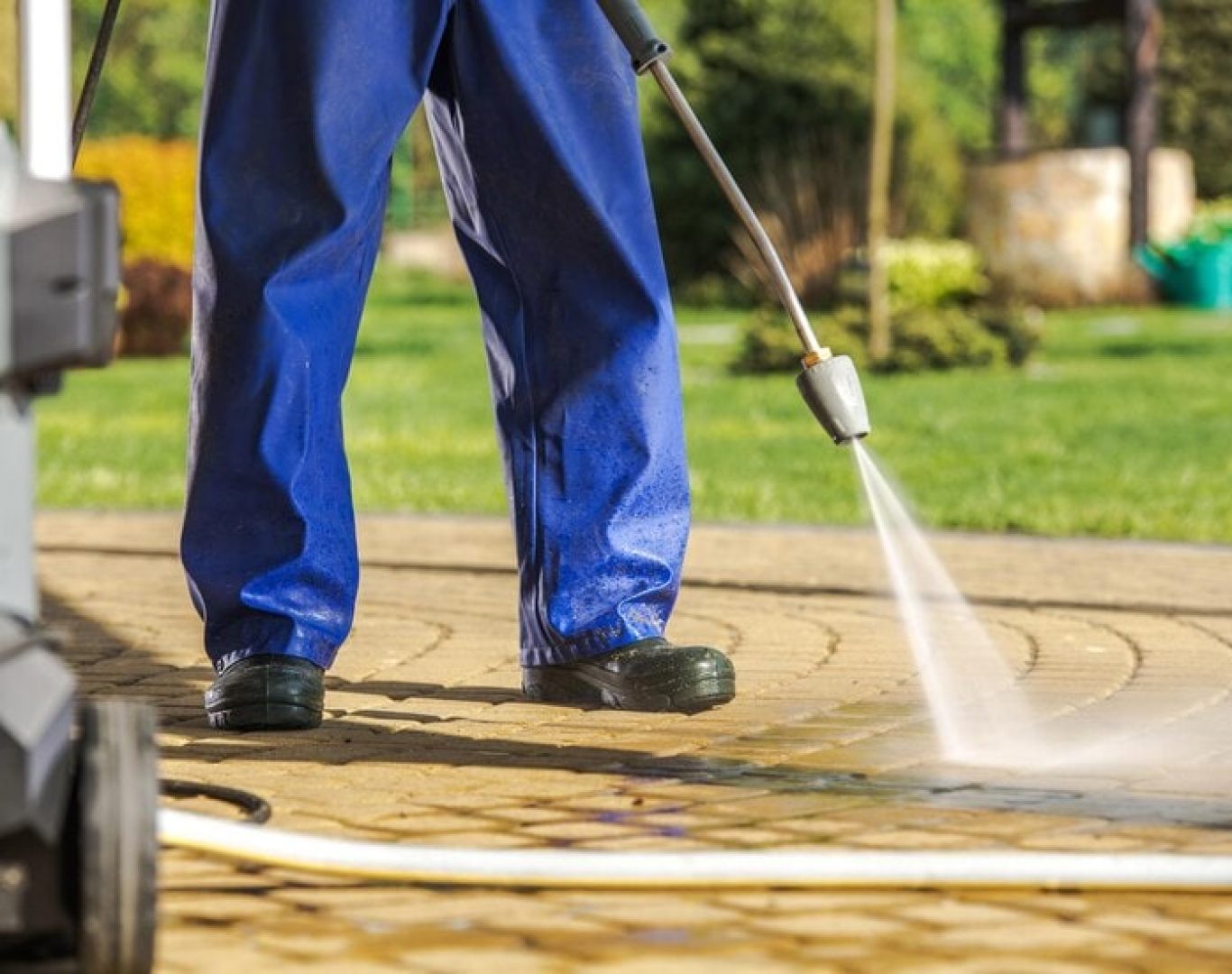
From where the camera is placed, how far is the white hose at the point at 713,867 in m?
2.79

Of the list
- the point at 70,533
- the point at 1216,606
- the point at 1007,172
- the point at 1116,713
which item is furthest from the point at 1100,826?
the point at 1007,172

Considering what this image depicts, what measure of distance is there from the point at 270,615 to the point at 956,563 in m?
2.63

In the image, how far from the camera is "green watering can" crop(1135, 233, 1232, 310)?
21.4m

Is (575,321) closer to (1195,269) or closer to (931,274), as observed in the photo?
(931,274)

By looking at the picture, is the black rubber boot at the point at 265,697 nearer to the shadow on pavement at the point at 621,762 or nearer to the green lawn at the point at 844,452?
the shadow on pavement at the point at 621,762

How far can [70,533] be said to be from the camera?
694 cm

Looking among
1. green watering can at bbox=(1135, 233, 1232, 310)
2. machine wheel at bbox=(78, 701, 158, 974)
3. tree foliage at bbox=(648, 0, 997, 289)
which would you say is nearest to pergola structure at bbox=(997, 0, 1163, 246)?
green watering can at bbox=(1135, 233, 1232, 310)

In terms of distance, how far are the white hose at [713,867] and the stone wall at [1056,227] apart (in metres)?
19.0

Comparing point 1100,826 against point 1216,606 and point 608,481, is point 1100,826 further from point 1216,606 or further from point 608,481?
point 1216,606

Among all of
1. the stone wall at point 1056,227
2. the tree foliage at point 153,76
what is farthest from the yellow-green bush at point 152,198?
the tree foliage at point 153,76

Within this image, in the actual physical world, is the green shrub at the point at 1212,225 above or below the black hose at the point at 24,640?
above

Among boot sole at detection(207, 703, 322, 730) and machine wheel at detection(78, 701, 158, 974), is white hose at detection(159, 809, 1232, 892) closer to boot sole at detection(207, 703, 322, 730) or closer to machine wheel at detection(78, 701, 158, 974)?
machine wheel at detection(78, 701, 158, 974)

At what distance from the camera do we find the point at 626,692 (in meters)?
4.13

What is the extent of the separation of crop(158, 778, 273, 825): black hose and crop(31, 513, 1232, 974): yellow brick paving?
0.14 ft
